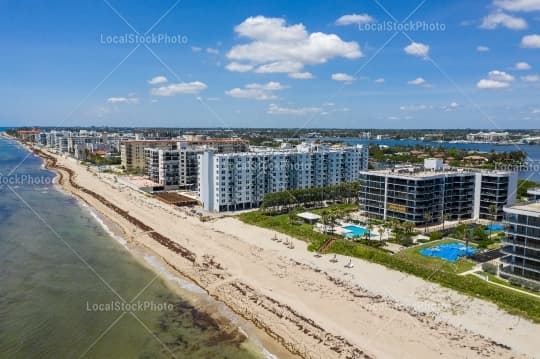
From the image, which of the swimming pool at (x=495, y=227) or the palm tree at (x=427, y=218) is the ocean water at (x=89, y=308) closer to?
the palm tree at (x=427, y=218)

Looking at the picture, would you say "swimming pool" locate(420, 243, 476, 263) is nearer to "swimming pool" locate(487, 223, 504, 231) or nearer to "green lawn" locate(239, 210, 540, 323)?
"green lawn" locate(239, 210, 540, 323)

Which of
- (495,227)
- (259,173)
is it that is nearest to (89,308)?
(259,173)

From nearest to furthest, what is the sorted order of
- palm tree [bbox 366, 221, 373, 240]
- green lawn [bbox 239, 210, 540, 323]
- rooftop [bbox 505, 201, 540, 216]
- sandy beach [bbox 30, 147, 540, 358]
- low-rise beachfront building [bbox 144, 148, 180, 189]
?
sandy beach [bbox 30, 147, 540, 358]
green lawn [bbox 239, 210, 540, 323]
rooftop [bbox 505, 201, 540, 216]
palm tree [bbox 366, 221, 373, 240]
low-rise beachfront building [bbox 144, 148, 180, 189]

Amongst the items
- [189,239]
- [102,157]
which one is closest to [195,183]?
[189,239]

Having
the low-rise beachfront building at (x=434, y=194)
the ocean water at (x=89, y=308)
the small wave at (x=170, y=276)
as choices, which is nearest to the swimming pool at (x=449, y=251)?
the low-rise beachfront building at (x=434, y=194)

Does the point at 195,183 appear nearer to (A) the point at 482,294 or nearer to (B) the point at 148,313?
(B) the point at 148,313

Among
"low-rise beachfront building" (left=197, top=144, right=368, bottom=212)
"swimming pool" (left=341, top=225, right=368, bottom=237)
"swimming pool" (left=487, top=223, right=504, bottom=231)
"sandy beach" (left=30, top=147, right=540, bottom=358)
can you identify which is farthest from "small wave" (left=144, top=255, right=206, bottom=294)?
"swimming pool" (left=487, top=223, right=504, bottom=231)

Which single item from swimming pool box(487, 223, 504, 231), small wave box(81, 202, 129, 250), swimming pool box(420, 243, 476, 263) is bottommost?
small wave box(81, 202, 129, 250)

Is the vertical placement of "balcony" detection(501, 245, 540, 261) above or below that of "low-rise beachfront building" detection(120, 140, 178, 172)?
below
